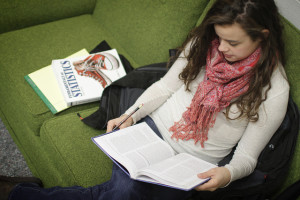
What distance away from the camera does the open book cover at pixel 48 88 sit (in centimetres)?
155

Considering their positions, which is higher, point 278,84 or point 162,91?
point 162,91

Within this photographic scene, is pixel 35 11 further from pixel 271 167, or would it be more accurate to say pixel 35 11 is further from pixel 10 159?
pixel 271 167

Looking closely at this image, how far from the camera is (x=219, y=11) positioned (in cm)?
106

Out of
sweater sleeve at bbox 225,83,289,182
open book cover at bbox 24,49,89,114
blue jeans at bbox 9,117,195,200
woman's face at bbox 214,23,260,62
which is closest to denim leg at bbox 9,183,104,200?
blue jeans at bbox 9,117,195,200

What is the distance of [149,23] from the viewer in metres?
1.74

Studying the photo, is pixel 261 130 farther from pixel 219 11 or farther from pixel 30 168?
pixel 30 168

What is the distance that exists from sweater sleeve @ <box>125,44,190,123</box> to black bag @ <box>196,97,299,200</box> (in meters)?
0.45

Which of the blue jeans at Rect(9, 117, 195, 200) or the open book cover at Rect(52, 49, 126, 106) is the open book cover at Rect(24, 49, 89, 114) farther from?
the blue jeans at Rect(9, 117, 195, 200)

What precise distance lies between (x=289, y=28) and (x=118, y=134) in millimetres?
827

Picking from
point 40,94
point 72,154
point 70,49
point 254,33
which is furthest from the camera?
point 70,49

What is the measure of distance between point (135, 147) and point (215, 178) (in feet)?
1.09

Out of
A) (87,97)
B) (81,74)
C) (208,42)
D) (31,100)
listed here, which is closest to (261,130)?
(208,42)

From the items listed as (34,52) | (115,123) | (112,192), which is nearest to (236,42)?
(115,123)

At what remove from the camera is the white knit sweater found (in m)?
1.10
